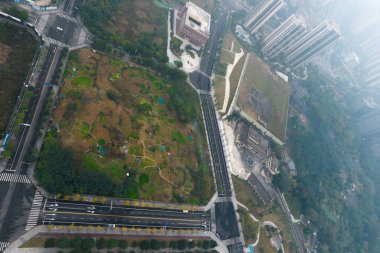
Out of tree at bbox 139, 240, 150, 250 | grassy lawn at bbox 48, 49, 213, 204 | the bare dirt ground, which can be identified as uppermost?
the bare dirt ground

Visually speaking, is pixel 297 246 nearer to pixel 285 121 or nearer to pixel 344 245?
pixel 344 245

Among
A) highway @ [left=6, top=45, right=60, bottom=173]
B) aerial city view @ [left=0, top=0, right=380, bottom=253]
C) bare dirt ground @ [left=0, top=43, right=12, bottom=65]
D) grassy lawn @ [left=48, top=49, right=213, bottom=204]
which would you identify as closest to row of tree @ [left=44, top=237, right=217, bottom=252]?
aerial city view @ [left=0, top=0, right=380, bottom=253]

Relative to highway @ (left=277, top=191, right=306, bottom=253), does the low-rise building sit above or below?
above

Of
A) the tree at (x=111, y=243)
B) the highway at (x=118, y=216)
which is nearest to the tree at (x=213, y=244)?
the highway at (x=118, y=216)

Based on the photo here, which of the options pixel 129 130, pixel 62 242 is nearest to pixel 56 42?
pixel 129 130

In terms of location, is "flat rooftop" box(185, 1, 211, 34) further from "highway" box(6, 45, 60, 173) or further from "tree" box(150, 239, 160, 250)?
"tree" box(150, 239, 160, 250)

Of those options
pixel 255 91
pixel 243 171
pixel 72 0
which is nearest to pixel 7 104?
pixel 72 0
